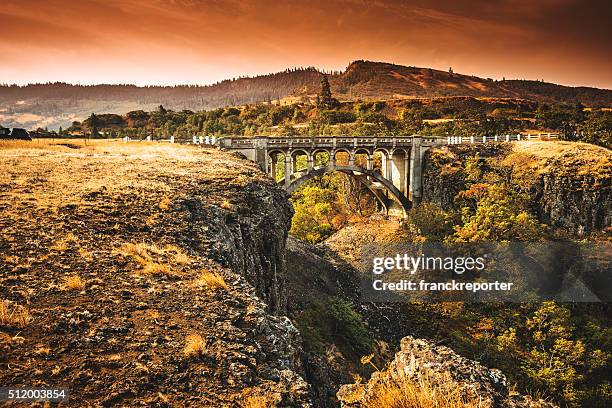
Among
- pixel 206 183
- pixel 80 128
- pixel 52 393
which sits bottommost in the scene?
pixel 52 393

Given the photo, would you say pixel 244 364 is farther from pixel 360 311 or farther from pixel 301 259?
pixel 301 259

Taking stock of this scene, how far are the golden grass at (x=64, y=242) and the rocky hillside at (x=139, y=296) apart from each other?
3 centimetres

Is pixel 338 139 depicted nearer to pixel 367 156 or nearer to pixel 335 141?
pixel 335 141

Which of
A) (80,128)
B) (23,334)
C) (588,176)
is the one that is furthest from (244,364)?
(80,128)

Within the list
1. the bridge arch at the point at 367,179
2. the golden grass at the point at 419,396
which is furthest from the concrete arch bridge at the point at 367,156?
the golden grass at the point at 419,396

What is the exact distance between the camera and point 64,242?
466 inches

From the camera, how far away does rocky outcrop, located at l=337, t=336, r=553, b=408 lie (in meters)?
7.32

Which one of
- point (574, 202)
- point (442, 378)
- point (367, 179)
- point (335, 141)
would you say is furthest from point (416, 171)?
point (442, 378)

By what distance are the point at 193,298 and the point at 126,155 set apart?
22211mm

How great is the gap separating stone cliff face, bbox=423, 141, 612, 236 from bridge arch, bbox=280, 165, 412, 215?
3.66 m

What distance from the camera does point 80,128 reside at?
3462 inches

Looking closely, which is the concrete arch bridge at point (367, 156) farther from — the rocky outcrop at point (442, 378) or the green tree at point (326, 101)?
the green tree at point (326, 101)

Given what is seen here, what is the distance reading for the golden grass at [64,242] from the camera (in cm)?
1145

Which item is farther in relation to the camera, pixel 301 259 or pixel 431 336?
pixel 301 259
